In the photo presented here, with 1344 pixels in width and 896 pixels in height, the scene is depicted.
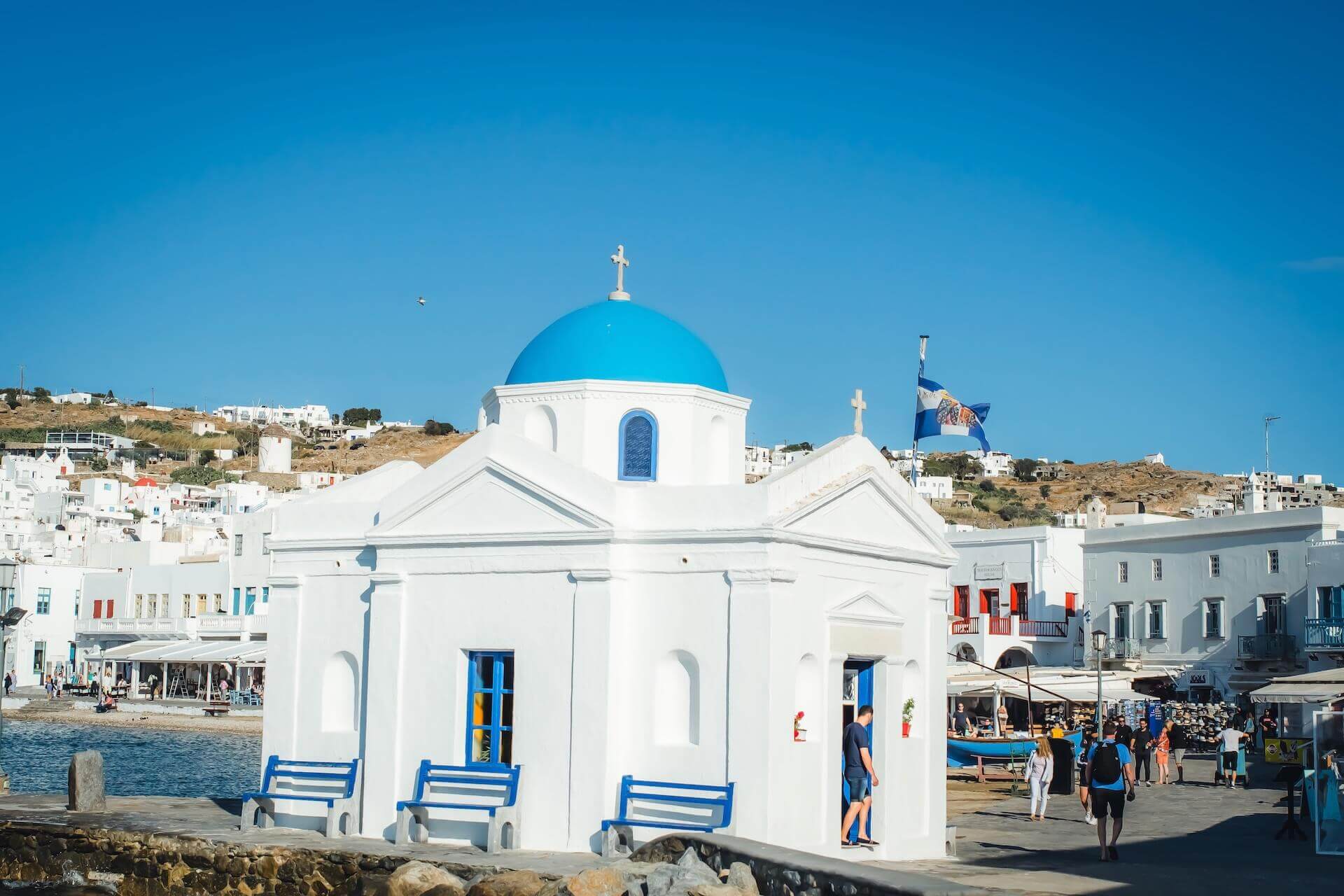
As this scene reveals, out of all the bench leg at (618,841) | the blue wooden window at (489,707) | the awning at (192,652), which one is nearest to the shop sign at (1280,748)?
the bench leg at (618,841)

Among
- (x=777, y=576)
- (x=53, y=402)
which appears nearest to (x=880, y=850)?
(x=777, y=576)

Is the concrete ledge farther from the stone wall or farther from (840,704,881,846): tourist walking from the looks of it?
(840,704,881,846): tourist walking

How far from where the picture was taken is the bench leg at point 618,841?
14.7 meters

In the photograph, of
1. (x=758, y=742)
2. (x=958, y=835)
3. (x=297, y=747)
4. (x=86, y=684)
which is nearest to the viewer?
(x=758, y=742)

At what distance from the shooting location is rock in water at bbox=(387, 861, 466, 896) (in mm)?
13430

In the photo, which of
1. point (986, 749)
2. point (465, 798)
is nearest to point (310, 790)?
point (465, 798)

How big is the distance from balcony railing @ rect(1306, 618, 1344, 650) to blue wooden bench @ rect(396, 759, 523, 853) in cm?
2694

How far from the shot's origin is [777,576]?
1491 cm

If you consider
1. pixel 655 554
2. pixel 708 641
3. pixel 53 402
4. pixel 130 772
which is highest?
pixel 53 402

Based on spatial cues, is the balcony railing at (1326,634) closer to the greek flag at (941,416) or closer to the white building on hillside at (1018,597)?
the white building on hillside at (1018,597)

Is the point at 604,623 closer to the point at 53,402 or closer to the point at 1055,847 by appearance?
the point at 1055,847

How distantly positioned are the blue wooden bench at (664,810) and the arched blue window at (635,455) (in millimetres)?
4245

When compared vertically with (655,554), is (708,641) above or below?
below

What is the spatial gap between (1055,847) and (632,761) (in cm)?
584
